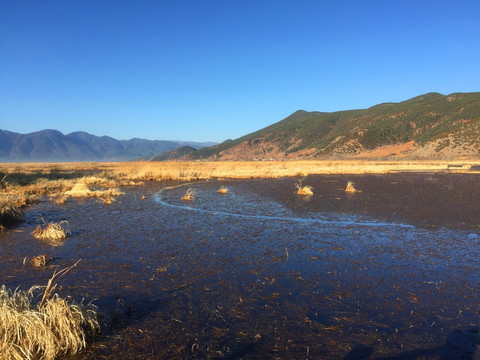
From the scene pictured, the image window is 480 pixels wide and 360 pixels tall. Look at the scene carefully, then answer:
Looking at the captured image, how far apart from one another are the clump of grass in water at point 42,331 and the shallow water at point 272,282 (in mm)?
392

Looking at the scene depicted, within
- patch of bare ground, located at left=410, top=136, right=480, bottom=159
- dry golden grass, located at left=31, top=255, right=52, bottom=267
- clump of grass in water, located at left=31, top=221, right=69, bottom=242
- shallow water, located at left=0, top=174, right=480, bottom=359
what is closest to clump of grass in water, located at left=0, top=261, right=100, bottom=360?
shallow water, located at left=0, top=174, right=480, bottom=359

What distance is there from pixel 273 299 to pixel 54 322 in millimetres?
3942

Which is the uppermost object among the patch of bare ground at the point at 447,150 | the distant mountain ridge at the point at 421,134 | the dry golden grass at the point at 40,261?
the distant mountain ridge at the point at 421,134

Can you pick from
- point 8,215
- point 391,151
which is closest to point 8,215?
point 8,215

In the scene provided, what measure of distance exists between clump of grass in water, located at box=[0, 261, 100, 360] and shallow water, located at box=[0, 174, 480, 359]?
1.29 ft

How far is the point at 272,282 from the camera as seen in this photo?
23.4 feet

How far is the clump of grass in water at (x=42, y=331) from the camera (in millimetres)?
4293

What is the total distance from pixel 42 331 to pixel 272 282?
456 centimetres

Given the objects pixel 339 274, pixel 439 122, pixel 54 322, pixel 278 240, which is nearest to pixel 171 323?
pixel 54 322

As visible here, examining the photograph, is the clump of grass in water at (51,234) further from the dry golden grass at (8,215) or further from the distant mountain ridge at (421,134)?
the distant mountain ridge at (421,134)

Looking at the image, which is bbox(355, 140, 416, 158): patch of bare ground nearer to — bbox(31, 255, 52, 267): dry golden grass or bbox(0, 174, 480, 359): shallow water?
bbox(0, 174, 480, 359): shallow water

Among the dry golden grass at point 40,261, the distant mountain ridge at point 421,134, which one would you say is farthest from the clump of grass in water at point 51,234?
the distant mountain ridge at point 421,134

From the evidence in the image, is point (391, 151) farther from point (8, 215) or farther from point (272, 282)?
point (8, 215)

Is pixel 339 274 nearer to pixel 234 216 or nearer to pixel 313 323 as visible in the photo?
pixel 313 323
